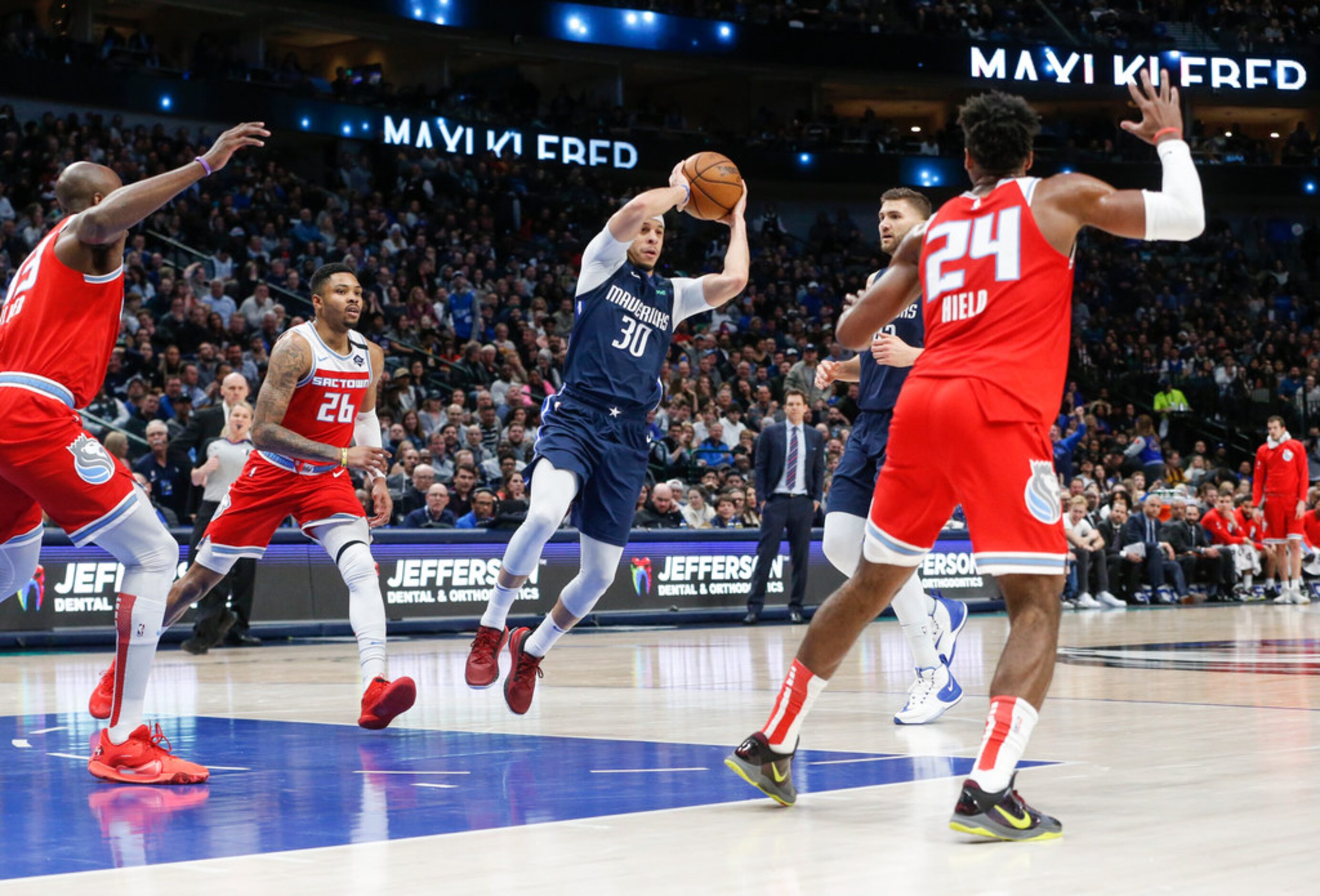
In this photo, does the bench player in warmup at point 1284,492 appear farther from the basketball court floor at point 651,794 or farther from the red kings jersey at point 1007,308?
the red kings jersey at point 1007,308

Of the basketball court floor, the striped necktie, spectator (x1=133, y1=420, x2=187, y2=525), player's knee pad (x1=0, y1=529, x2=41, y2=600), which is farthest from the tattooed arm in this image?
the striped necktie

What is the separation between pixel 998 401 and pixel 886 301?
23.7 inches

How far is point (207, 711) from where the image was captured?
769 cm

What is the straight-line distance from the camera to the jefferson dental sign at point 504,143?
29375mm

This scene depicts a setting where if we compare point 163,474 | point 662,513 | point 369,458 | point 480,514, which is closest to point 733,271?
point 369,458

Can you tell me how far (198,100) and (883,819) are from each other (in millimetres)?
25165

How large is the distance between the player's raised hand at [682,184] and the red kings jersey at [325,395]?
5.63 ft

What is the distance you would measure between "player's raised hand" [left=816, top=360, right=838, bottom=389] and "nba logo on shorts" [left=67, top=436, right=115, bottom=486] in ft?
9.12

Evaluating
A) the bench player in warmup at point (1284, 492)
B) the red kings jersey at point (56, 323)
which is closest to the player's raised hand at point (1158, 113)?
the red kings jersey at point (56, 323)

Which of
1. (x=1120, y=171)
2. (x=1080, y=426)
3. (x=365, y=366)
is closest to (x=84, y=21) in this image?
(x=1080, y=426)

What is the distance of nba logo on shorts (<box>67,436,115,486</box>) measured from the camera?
17.6 ft

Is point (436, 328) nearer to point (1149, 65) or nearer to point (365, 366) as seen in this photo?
point (365, 366)

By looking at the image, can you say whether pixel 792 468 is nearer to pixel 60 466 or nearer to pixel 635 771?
pixel 635 771

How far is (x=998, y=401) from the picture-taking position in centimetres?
434
